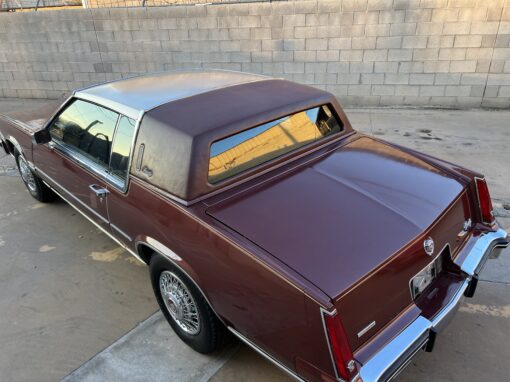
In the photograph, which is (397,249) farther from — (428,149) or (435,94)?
(435,94)

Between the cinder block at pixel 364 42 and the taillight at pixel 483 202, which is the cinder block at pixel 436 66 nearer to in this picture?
the cinder block at pixel 364 42

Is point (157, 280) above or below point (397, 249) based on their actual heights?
below

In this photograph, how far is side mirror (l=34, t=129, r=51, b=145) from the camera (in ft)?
11.7

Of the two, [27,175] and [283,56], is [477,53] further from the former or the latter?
[27,175]

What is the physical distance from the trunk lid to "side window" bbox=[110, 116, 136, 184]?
896 millimetres

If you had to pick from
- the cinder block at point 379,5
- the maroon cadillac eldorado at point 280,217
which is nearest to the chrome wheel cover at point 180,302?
the maroon cadillac eldorado at point 280,217

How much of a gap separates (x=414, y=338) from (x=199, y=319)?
126 centimetres

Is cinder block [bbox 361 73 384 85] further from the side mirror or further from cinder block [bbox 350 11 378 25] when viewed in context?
the side mirror

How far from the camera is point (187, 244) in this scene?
7.41 ft

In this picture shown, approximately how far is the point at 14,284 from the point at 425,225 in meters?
3.34

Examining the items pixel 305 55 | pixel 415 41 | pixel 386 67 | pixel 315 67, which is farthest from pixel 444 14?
pixel 305 55

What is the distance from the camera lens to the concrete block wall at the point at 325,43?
22.2 ft

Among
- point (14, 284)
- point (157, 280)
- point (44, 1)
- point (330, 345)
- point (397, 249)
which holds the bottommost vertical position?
point (14, 284)

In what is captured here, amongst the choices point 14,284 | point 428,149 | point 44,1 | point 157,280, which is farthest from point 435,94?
point 44,1
